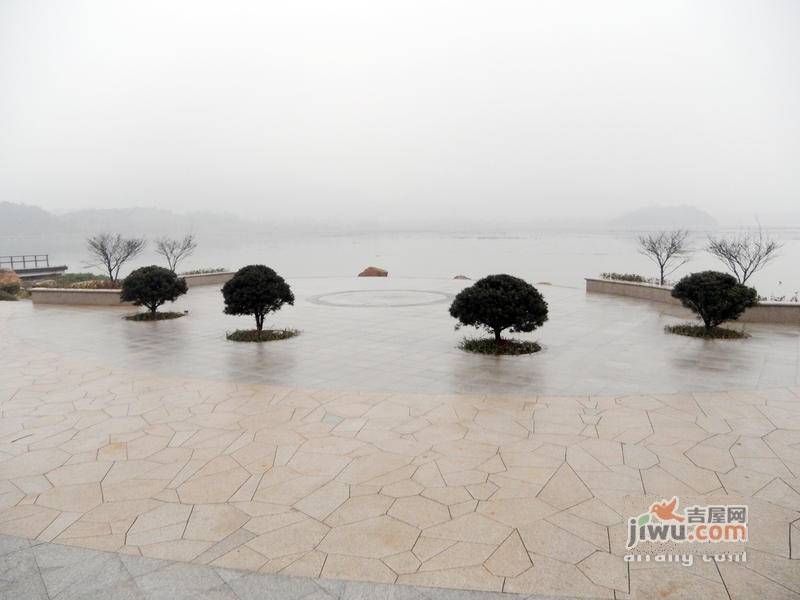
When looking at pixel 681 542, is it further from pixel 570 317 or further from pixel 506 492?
pixel 570 317

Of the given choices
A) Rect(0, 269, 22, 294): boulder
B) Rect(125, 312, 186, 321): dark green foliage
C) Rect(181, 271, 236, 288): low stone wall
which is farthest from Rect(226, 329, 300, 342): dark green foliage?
Rect(0, 269, 22, 294): boulder

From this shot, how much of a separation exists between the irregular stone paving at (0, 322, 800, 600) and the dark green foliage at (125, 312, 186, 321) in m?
6.75

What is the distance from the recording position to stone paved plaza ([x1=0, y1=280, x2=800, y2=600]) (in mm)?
3424

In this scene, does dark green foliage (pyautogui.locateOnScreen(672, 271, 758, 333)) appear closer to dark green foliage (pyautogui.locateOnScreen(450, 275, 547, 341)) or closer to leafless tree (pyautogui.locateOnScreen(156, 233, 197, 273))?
dark green foliage (pyautogui.locateOnScreen(450, 275, 547, 341))

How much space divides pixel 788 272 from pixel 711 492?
56189 millimetres

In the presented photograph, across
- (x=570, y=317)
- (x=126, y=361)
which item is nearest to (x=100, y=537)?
(x=126, y=361)

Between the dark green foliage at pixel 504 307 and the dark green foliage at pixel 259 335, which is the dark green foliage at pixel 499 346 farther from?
the dark green foliage at pixel 259 335

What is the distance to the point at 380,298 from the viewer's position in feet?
57.4

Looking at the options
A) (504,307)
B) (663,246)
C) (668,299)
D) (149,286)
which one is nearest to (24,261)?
(149,286)

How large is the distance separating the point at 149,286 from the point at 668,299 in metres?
14.6

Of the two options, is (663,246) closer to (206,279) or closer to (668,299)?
(668,299)

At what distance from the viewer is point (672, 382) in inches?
299

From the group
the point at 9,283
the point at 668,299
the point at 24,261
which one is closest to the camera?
the point at 668,299

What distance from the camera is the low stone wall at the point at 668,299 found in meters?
12.4
